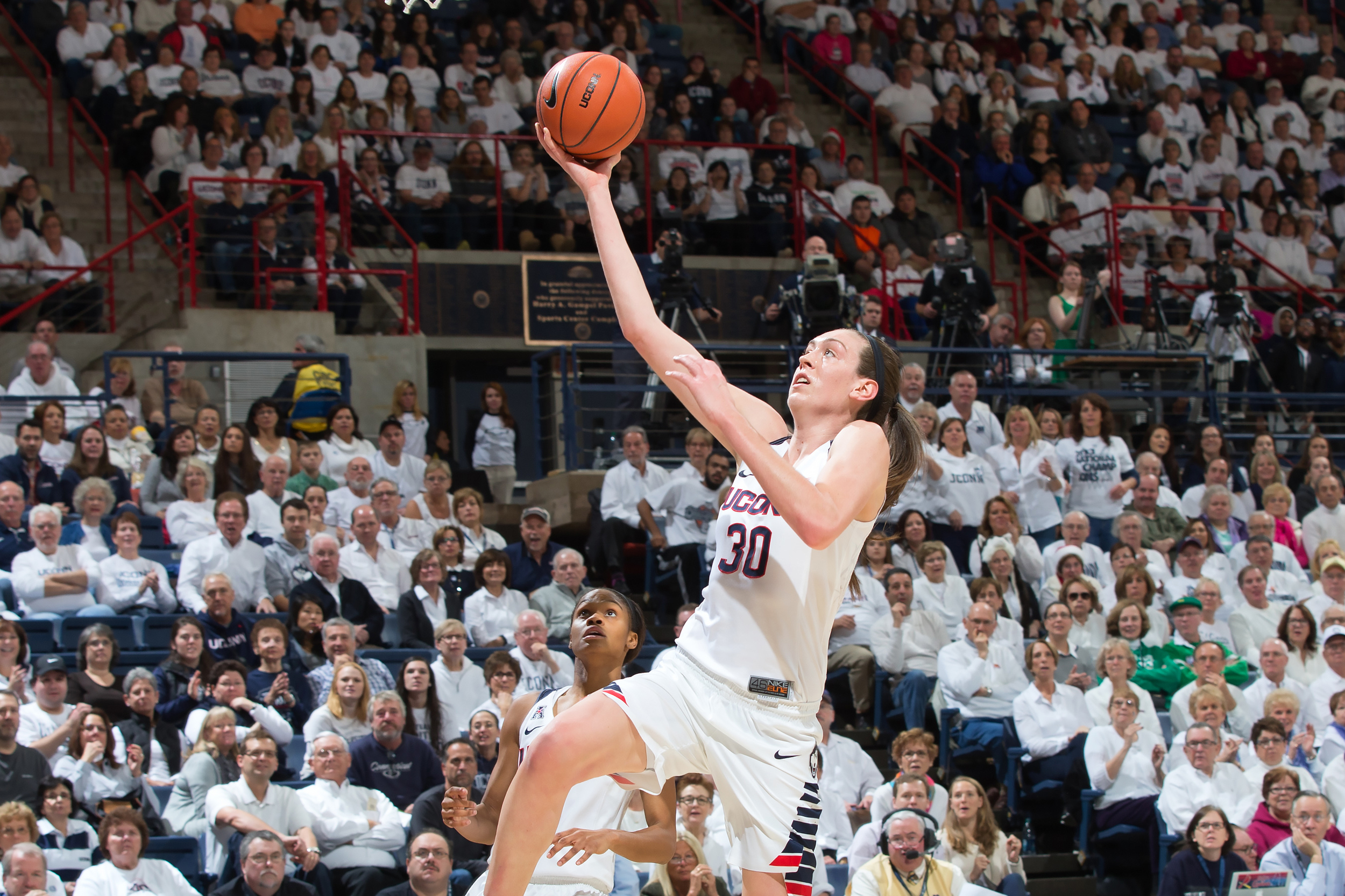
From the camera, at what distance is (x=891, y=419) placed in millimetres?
4723

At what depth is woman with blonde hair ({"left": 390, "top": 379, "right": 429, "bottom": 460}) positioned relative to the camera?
13.7m

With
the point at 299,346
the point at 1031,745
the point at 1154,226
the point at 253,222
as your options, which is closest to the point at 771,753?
the point at 1031,745

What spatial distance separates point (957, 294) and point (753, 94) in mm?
4817

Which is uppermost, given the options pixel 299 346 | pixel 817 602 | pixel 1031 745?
pixel 299 346

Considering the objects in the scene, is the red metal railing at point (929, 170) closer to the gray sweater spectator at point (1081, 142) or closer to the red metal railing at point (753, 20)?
the gray sweater spectator at point (1081, 142)

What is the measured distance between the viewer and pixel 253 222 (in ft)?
48.8

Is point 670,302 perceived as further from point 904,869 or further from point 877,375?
point 877,375

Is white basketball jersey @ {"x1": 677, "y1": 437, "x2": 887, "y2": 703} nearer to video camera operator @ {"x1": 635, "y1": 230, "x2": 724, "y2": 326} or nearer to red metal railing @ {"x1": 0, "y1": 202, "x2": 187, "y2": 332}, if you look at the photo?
video camera operator @ {"x1": 635, "y1": 230, "x2": 724, "y2": 326}

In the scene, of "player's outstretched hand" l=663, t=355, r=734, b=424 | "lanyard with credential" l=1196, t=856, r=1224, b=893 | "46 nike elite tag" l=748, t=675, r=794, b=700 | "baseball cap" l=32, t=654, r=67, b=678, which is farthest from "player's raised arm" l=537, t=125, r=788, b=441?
"lanyard with credential" l=1196, t=856, r=1224, b=893

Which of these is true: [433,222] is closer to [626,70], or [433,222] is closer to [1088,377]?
[1088,377]

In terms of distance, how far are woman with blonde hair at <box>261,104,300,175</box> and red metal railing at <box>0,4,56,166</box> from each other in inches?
86.4

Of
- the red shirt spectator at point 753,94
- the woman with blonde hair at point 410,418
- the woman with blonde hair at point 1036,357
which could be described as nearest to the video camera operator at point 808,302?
the woman with blonde hair at point 1036,357

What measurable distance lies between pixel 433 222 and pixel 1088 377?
6.73 metres

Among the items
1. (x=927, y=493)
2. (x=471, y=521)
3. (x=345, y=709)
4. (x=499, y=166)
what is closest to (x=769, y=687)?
(x=345, y=709)
